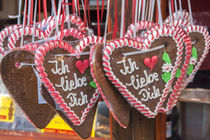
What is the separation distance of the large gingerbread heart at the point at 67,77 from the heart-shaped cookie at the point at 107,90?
7cm

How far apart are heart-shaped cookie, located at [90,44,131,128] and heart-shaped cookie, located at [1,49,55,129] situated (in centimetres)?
13

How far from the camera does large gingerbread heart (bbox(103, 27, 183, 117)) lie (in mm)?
541

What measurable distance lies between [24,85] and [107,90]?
23 cm

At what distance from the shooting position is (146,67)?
1.87ft

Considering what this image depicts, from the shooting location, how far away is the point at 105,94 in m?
0.53

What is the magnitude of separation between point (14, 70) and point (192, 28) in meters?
0.44

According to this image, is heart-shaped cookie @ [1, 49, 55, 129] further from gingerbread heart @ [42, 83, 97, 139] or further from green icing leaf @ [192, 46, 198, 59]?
green icing leaf @ [192, 46, 198, 59]

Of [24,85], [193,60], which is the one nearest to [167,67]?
[193,60]

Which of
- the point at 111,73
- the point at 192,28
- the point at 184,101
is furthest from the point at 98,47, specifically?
the point at 184,101

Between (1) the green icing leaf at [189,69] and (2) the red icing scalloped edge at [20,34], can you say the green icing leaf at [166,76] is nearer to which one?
(1) the green icing leaf at [189,69]

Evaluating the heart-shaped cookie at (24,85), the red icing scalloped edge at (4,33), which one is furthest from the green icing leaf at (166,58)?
the red icing scalloped edge at (4,33)

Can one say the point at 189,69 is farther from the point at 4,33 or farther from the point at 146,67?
the point at 4,33

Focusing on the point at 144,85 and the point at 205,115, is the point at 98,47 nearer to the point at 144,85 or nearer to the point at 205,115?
the point at 144,85

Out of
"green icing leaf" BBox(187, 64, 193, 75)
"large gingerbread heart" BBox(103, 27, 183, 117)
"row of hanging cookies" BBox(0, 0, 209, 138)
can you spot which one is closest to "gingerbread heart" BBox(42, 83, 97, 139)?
"row of hanging cookies" BBox(0, 0, 209, 138)
